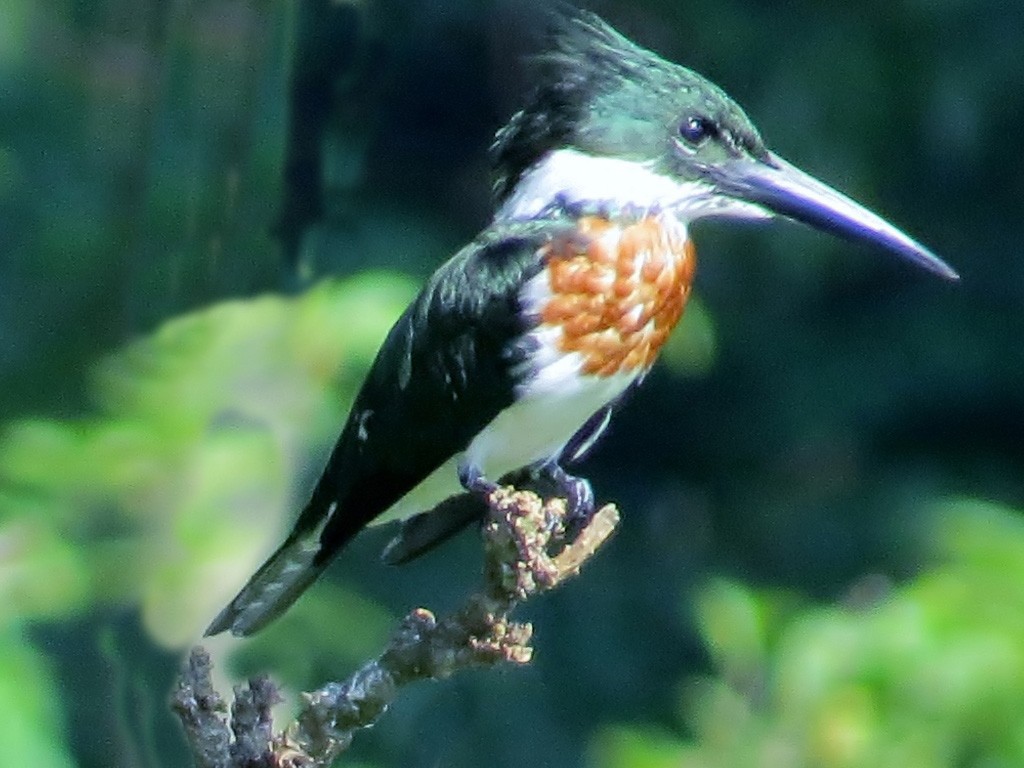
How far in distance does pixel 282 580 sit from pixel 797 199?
467mm

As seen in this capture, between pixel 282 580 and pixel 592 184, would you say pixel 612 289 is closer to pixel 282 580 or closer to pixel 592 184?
pixel 592 184

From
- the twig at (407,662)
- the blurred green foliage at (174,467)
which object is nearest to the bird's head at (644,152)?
the twig at (407,662)

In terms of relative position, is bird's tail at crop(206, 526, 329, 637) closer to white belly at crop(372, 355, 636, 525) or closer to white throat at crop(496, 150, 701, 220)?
white belly at crop(372, 355, 636, 525)

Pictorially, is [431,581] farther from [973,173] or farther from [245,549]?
[973,173]

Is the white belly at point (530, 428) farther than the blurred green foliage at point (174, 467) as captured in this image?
No

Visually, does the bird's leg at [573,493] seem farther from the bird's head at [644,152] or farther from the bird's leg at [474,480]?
the bird's head at [644,152]

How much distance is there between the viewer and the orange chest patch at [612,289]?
1.43 metres

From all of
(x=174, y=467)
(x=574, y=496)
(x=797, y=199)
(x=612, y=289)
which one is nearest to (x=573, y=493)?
(x=574, y=496)

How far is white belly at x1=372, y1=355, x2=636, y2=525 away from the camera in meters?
1.42

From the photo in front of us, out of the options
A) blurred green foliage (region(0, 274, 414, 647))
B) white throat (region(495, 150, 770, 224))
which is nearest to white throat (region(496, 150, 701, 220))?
white throat (region(495, 150, 770, 224))

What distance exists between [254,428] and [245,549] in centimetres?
15

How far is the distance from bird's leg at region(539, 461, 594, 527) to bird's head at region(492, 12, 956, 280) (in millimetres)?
195

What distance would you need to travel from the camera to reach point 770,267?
2.59 meters

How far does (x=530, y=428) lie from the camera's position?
1.44 metres
